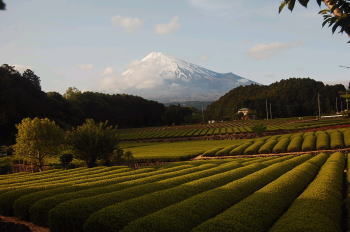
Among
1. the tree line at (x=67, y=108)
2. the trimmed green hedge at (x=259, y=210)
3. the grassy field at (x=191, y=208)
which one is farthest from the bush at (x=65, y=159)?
the tree line at (x=67, y=108)

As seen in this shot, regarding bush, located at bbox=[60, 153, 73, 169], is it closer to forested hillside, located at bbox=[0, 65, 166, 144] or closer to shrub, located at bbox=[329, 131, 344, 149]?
shrub, located at bbox=[329, 131, 344, 149]

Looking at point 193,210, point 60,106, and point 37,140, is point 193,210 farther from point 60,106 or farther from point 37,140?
point 60,106

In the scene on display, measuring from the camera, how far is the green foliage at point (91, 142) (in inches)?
1852

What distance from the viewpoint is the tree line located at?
102750 millimetres

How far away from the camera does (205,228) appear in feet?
38.3

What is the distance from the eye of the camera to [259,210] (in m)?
14.1

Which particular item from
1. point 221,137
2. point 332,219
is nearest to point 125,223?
point 332,219

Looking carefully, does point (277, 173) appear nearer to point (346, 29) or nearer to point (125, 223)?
point (125, 223)

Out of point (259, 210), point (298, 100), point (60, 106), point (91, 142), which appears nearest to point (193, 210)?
point (259, 210)

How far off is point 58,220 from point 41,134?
37160 mm

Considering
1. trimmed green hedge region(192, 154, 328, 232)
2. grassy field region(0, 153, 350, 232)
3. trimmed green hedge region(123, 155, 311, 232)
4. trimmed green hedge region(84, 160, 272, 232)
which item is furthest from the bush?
trimmed green hedge region(192, 154, 328, 232)

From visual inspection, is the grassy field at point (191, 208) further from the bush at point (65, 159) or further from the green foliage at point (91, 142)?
the bush at point (65, 159)

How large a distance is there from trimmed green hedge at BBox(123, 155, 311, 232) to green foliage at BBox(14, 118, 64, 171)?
3604cm

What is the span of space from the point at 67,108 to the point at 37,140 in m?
93.2
